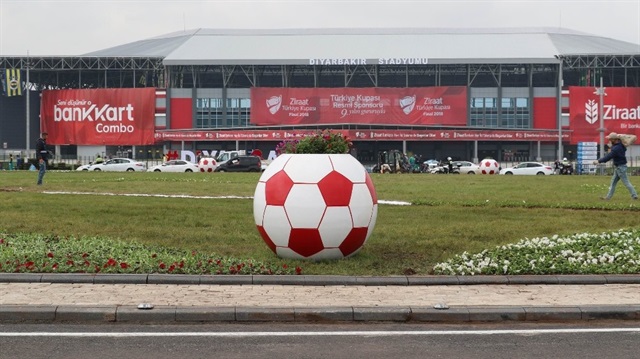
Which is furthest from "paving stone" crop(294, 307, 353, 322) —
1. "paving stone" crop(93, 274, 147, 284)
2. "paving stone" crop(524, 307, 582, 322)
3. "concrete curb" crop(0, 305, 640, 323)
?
"paving stone" crop(93, 274, 147, 284)

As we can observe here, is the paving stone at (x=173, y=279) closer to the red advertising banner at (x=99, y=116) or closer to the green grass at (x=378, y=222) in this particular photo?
the green grass at (x=378, y=222)

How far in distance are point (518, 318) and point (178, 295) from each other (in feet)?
11.9

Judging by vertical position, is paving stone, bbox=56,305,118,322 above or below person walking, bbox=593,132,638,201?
below

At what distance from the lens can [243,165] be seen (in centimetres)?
5766

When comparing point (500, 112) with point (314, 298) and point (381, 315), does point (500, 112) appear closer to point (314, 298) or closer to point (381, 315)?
point (314, 298)

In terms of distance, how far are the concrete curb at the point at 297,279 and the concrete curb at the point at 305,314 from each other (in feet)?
4.43

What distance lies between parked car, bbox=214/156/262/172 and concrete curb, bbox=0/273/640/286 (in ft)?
157

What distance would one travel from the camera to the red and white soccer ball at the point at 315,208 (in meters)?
10.9

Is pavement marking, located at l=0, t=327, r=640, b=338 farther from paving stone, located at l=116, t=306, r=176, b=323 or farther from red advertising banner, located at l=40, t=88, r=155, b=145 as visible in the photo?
red advertising banner, located at l=40, t=88, r=155, b=145

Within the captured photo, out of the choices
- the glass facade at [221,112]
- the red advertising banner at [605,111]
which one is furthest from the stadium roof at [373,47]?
the glass facade at [221,112]

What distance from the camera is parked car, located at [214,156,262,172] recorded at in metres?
57.6

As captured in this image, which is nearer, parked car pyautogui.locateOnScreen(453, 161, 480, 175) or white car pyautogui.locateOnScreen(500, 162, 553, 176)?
white car pyautogui.locateOnScreen(500, 162, 553, 176)

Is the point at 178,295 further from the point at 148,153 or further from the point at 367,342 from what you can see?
the point at 148,153

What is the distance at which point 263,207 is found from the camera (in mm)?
A: 11219
